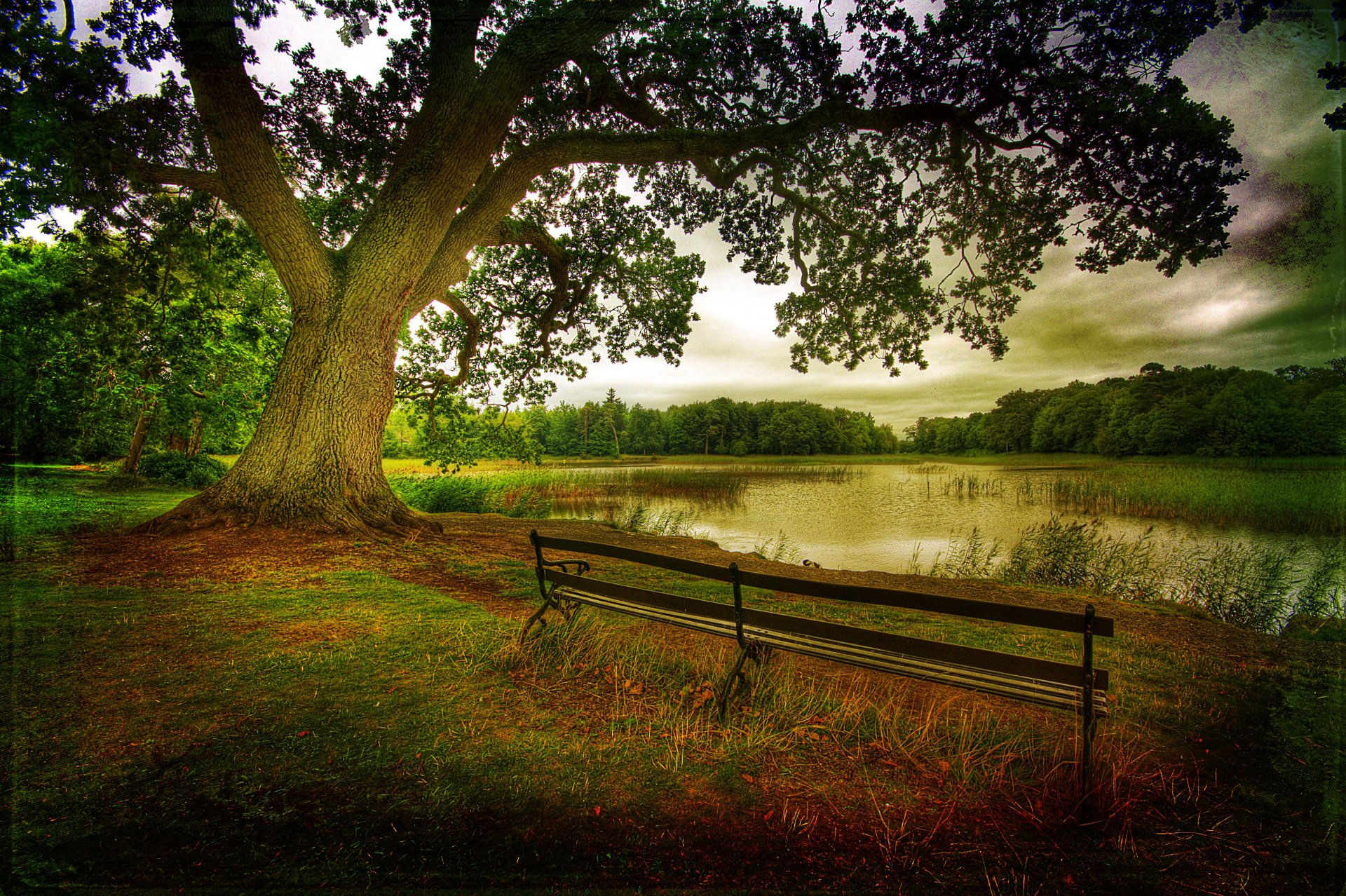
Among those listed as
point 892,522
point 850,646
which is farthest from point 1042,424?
point 850,646

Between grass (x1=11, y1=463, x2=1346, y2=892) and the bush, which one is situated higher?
the bush

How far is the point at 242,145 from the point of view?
6.52m

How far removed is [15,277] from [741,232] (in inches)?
1098

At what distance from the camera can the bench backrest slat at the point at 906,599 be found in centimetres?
205

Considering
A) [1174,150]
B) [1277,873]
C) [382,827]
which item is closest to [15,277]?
[382,827]

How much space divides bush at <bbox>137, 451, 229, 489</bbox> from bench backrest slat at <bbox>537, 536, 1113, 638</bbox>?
18.5 metres

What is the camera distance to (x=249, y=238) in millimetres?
9711

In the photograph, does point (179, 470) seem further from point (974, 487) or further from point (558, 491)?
point (974, 487)

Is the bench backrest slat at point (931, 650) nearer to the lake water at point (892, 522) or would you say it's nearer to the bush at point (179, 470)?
the lake water at point (892, 522)

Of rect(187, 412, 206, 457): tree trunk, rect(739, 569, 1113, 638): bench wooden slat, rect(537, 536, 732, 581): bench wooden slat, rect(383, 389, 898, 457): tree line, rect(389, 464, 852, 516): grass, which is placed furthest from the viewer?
rect(383, 389, 898, 457): tree line

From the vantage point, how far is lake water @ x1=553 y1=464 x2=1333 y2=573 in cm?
1042

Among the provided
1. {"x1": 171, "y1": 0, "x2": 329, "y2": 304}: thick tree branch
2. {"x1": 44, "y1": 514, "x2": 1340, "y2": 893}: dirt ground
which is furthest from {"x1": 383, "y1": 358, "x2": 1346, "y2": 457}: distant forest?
{"x1": 171, "y1": 0, "x2": 329, "y2": 304}: thick tree branch

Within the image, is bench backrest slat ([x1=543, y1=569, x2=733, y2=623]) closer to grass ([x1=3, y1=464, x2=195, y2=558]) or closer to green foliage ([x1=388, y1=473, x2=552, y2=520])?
grass ([x1=3, y1=464, x2=195, y2=558])

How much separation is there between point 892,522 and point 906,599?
44.5 ft
